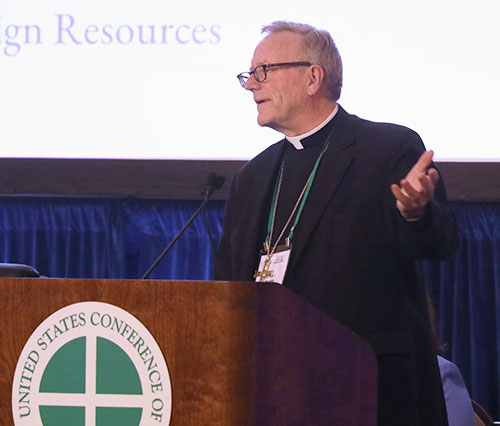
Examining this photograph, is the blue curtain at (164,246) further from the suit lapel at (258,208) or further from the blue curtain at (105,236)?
the suit lapel at (258,208)

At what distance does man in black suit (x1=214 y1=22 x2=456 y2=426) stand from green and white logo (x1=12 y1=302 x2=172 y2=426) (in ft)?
2.24

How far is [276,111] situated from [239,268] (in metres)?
0.49

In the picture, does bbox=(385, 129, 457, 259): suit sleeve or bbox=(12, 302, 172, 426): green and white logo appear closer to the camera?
bbox=(12, 302, 172, 426): green and white logo

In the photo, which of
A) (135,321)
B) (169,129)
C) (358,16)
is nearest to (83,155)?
(169,129)

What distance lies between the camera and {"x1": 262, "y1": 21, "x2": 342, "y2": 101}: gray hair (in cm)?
253

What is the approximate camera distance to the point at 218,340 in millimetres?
1296

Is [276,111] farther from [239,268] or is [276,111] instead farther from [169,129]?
[169,129]

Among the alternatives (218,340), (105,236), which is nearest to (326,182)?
(218,340)

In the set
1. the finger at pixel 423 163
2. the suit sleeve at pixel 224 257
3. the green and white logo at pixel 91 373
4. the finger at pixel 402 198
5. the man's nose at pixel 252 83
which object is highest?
the man's nose at pixel 252 83

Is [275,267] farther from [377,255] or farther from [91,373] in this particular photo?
[91,373]

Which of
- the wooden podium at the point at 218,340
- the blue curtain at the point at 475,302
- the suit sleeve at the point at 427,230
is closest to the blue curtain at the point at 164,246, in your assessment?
the blue curtain at the point at 475,302

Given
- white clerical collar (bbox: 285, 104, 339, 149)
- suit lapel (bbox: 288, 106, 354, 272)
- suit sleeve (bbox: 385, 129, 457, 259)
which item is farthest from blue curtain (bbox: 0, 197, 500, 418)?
suit sleeve (bbox: 385, 129, 457, 259)

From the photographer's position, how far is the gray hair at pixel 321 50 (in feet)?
8.30

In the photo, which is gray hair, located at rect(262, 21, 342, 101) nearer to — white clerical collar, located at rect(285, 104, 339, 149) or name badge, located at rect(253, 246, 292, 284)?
white clerical collar, located at rect(285, 104, 339, 149)
